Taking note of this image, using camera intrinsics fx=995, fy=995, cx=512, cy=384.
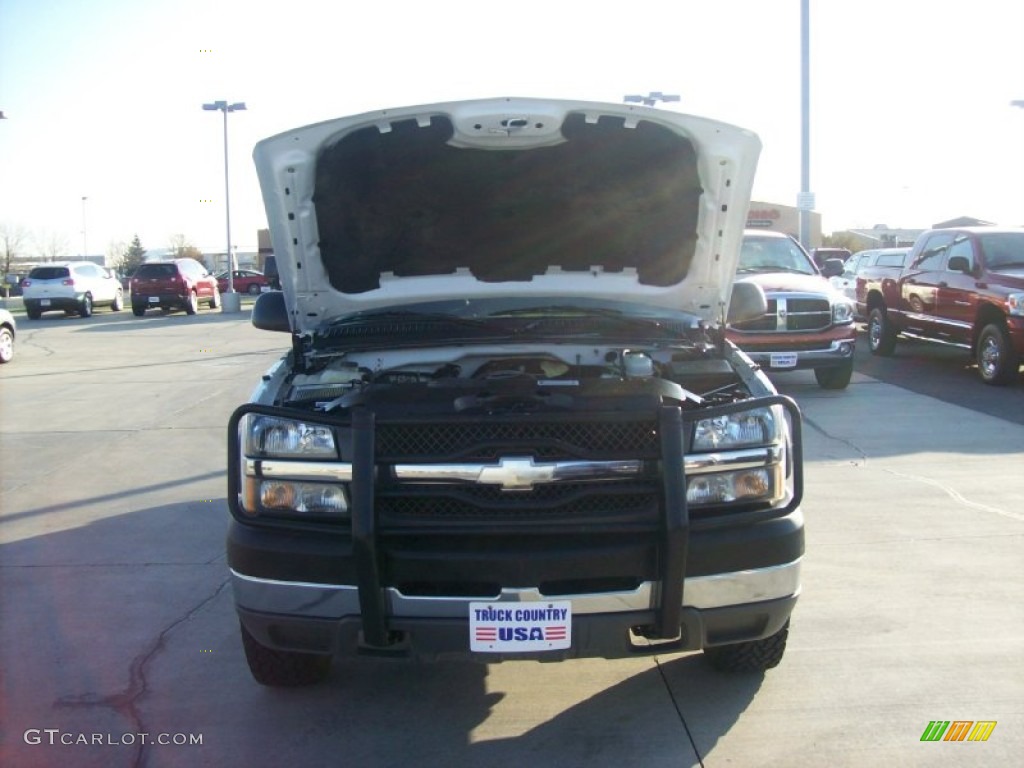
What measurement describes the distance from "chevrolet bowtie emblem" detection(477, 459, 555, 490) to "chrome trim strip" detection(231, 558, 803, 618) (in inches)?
13.6

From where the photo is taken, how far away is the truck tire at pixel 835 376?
11945 millimetres

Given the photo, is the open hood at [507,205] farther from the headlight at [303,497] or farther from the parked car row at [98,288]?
the parked car row at [98,288]

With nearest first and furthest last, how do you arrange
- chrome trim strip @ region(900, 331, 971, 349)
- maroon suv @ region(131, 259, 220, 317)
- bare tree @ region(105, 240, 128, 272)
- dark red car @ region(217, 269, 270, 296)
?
chrome trim strip @ region(900, 331, 971, 349), maroon suv @ region(131, 259, 220, 317), dark red car @ region(217, 269, 270, 296), bare tree @ region(105, 240, 128, 272)

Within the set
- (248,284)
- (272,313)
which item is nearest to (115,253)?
(248,284)

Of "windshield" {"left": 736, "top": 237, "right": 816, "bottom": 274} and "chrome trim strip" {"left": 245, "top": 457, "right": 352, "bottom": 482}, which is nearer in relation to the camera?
"chrome trim strip" {"left": 245, "top": 457, "right": 352, "bottom": 482}

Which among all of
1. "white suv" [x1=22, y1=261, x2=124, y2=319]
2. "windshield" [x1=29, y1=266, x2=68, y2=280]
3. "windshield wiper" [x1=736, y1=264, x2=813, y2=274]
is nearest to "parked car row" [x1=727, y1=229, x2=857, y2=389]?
"windshield wiper" [x1=736, y1=264, x2=813, y2=274]

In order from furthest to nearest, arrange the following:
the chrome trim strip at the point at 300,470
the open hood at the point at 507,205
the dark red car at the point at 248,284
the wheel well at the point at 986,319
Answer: the dark red car at the point at 248,284
the wheel well at the point at 986,319
the open hood at the point at 507,205
the chrome trim strip at the point at 300,470

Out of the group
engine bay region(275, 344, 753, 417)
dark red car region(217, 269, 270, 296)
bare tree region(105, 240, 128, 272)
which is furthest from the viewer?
bare tree region(105, 240, 128, 272)

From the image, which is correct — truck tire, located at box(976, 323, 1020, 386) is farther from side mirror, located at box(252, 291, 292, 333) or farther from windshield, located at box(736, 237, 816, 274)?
side mirror, located at box(252, 291, 292, 333)

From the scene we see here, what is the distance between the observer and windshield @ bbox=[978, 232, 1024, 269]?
1220cm

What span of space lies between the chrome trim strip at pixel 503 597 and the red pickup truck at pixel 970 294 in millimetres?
9555

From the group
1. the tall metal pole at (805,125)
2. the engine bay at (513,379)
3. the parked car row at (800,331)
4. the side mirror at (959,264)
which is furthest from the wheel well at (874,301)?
the engine bay at (513,379)

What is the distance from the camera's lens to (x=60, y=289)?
30062 mm

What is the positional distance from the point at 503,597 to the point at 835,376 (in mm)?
9768
